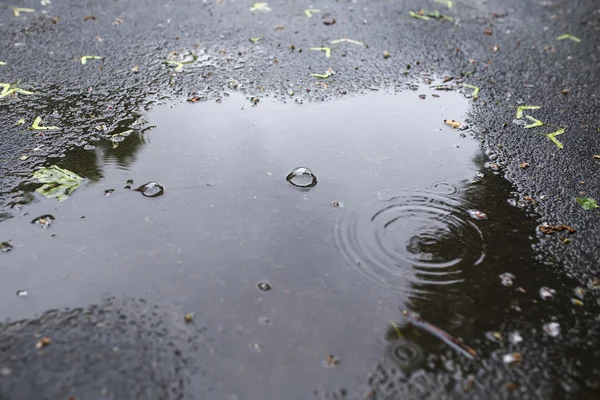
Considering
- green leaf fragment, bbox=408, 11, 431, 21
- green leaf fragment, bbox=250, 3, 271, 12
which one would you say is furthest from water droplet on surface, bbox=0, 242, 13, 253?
green leaf fragment, bbox=408, 11, 431, 21

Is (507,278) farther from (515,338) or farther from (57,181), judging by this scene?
(57,181)

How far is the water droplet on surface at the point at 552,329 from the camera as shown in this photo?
6.97ft

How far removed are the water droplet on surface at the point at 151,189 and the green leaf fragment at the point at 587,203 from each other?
243 cm

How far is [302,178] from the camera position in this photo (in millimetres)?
2969

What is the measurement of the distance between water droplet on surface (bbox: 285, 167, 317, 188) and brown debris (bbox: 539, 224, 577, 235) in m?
1.30

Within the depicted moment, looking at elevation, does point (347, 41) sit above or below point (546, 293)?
above

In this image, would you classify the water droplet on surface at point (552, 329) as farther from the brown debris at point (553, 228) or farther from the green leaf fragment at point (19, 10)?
the green leaf fragment at point (19, 10)

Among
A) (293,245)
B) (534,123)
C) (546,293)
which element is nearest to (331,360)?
(293,245)

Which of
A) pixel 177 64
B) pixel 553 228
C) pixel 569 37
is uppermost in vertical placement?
pixel 569 37

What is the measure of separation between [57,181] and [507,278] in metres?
2.52

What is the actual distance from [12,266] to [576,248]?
284 cm

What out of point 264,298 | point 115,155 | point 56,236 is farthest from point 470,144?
point 56,236

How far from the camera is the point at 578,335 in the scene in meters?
2.12

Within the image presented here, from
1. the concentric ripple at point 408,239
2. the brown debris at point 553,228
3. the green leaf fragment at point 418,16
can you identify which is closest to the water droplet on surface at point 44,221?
the concentric ripple at point 408,239
